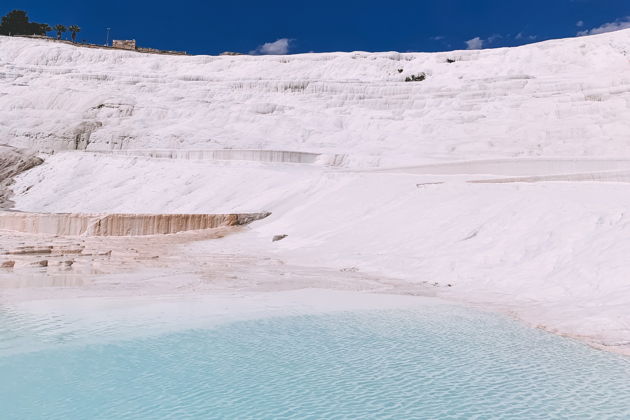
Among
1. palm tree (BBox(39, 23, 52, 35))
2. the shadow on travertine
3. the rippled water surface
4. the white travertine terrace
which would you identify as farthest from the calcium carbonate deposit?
palm tree (BBox(39, 23, 52, 35))

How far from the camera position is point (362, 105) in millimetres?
35906

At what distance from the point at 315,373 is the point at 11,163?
2850cm

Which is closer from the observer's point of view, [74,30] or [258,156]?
[258,156]

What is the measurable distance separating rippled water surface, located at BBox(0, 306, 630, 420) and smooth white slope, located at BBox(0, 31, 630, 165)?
67.1 ft

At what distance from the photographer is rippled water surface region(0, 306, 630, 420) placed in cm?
426

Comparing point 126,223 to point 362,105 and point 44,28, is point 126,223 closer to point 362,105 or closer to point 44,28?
point 362,105

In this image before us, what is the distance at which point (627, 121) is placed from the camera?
87.9 ft

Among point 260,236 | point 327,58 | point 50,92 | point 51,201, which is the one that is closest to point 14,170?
point 51,201

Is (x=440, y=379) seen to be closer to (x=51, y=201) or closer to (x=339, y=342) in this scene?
(x=339, y=342)

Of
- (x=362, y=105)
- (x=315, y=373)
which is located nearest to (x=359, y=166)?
(x=362, y=105)

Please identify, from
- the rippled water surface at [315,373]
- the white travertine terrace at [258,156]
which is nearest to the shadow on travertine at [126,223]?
the white travertine terrace at [258,156]

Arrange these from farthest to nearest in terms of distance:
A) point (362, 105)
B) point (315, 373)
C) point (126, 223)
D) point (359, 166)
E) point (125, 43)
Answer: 1. point (125, 43)
2. point (362, 105)
3. point (359, 166)
4. point (126, 223)
5. point (315, 373)

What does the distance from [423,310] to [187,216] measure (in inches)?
510

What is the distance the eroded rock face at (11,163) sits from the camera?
27681 mm
